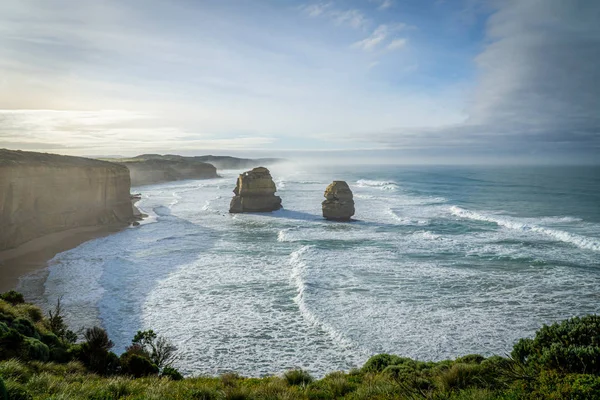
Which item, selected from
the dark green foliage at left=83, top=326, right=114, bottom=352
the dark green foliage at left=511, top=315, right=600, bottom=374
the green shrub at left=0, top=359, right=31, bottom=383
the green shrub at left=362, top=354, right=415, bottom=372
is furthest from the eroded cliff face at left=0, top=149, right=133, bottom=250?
the dark green foliage at left=511, top=315, right=600, bottom=374

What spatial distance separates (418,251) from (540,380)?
2114 cm

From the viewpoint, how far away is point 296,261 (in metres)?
25.1

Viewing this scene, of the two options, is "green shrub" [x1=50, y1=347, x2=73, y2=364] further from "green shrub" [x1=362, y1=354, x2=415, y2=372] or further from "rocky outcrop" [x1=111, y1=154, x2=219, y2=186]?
"rocky outcrop" [x1=111, y1=154, x2=219, y2=186]

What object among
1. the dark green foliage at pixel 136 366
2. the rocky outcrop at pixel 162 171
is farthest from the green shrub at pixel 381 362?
the rocky outcrop at pixel 162 171

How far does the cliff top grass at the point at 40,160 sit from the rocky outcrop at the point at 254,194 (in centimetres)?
1458

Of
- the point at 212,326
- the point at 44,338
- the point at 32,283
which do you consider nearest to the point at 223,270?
the point at 212,326

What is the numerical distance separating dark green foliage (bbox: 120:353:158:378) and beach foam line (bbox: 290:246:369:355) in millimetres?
6691

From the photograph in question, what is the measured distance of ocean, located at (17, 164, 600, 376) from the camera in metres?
14.3

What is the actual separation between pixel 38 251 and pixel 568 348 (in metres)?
31.7

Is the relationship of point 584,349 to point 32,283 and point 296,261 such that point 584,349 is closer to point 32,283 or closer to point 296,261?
point 296,261

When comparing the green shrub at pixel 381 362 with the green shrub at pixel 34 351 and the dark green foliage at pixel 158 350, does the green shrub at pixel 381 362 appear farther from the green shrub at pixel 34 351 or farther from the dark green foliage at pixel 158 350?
the green shrub at pixel 34 351

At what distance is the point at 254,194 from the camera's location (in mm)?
46250

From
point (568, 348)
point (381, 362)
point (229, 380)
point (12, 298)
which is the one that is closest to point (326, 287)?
point (381, 362)

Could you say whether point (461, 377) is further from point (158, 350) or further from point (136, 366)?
point (158, 350)
